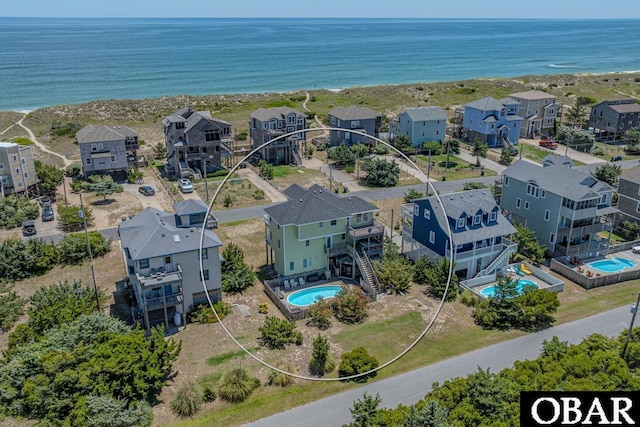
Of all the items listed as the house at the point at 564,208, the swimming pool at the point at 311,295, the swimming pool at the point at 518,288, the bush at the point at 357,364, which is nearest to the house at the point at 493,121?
the house at the point at 564,208

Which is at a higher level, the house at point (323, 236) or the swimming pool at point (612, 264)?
the house at point (323, 236)

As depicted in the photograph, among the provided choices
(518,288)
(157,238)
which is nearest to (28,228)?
(157,238)

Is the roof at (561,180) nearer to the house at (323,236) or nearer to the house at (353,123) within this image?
the house at (323,236)

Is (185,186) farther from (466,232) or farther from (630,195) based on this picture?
(630,195)

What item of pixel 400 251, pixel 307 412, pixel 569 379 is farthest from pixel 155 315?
pixel 569 379

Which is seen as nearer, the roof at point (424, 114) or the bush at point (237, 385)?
the bush at point (237, 385)

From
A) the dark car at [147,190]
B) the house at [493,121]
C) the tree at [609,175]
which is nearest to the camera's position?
the dark car at [147,190]

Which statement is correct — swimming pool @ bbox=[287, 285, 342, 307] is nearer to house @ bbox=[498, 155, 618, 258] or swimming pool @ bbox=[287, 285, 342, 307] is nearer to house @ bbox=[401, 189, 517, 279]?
house @ bbox=[401, 189, 517, 279]

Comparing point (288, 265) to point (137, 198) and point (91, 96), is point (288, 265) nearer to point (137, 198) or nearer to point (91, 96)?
point (137, 198)
